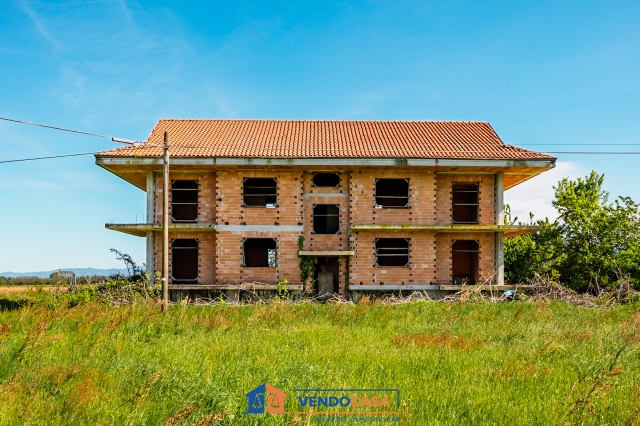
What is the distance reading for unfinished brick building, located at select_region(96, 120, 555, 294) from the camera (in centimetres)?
1980

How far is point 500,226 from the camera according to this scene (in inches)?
800

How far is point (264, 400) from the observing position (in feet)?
18.9

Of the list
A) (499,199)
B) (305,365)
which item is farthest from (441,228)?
(305,365)

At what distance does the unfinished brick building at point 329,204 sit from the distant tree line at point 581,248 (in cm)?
686

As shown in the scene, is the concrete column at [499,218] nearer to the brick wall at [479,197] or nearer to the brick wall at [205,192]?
the brick wall at [479,197]

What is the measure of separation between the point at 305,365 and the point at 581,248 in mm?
23558

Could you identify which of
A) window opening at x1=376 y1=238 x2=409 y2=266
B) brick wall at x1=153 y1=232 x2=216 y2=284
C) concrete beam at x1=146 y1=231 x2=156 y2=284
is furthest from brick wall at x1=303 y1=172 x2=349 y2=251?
concrete beam at x1=146 y1=231 x2=156 y2=284

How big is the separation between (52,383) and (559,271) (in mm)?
26476

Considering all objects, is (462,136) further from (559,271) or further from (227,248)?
(227,248)

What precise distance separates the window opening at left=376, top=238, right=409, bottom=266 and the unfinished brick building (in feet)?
0.16

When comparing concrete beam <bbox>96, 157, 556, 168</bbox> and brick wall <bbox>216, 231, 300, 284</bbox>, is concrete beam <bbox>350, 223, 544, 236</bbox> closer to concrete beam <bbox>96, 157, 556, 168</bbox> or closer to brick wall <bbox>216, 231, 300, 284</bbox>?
concrete beam <bbox>96, 157, 556, 168</bbox>

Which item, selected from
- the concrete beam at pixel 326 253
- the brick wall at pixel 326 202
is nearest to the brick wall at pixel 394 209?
the brick wall at pixel 326 202

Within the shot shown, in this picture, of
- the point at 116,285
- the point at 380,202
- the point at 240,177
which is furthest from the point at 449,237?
the point at 116,285

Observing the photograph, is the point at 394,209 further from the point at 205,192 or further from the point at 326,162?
the point at 205,192
